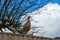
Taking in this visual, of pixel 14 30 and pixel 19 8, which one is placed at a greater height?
pixel 19 8

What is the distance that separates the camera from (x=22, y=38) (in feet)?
23.9

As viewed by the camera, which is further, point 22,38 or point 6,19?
point 6,19

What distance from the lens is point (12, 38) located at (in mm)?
6887

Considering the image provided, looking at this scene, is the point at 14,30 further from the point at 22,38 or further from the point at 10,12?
the point at 22,38

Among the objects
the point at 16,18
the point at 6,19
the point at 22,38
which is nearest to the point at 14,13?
the point at 16,18

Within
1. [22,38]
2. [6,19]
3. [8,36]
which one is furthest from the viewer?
[6,19]

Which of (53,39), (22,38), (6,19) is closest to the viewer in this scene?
(22,38)

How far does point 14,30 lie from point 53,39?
395cm

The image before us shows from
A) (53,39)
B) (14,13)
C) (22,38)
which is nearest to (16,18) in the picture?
(14,13)

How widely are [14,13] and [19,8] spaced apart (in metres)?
0.46

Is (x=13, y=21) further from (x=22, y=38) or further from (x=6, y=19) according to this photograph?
(x=22, y=38)

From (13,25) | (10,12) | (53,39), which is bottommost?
(53,39)

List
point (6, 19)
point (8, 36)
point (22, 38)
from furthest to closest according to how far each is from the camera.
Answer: point (6, 19) → point (22, 38) → point (8, 36)

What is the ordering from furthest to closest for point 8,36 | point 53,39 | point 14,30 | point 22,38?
point 14,30 < point 53,39 < point 22,38 < point 8,36
